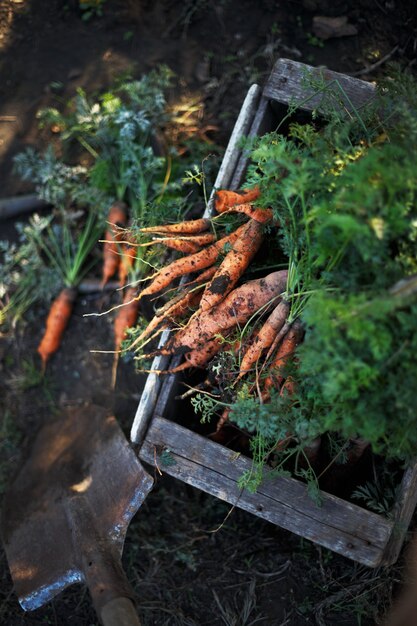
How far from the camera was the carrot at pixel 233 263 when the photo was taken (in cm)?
230

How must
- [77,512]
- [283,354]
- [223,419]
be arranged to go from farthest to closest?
[77,512]
[223,419]
[283,354]

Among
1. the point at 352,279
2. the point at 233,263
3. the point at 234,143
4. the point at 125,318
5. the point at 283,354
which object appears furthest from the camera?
the point at 125,318

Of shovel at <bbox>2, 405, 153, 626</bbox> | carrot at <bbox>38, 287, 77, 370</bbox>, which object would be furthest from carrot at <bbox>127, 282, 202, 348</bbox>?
carrot at <bbox>38, 287, 77, 370</bbox>

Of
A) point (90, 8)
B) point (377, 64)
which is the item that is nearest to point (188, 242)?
point (377, 64)

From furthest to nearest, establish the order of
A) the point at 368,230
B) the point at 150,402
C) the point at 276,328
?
the point at 150,402 < the point at 276,328 < the point at 368,230

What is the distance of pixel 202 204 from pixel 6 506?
1.93 m

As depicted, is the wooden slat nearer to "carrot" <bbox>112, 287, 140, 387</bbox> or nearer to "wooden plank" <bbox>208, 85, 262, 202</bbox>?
"wooden plank" <bbox>208, 85, 262, 202</bbox>

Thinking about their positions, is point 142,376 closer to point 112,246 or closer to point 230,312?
point 112,246

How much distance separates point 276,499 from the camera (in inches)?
87.3

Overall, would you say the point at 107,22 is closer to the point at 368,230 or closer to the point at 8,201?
the point at 8,201

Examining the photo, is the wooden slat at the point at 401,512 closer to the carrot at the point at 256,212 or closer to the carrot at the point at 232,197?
the carrot at the point at 256,212

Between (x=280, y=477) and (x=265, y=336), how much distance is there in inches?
22.5

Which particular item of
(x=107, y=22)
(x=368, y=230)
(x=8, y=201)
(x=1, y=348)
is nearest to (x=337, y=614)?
(x=368, y=230)

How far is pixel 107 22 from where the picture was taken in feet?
11.8
